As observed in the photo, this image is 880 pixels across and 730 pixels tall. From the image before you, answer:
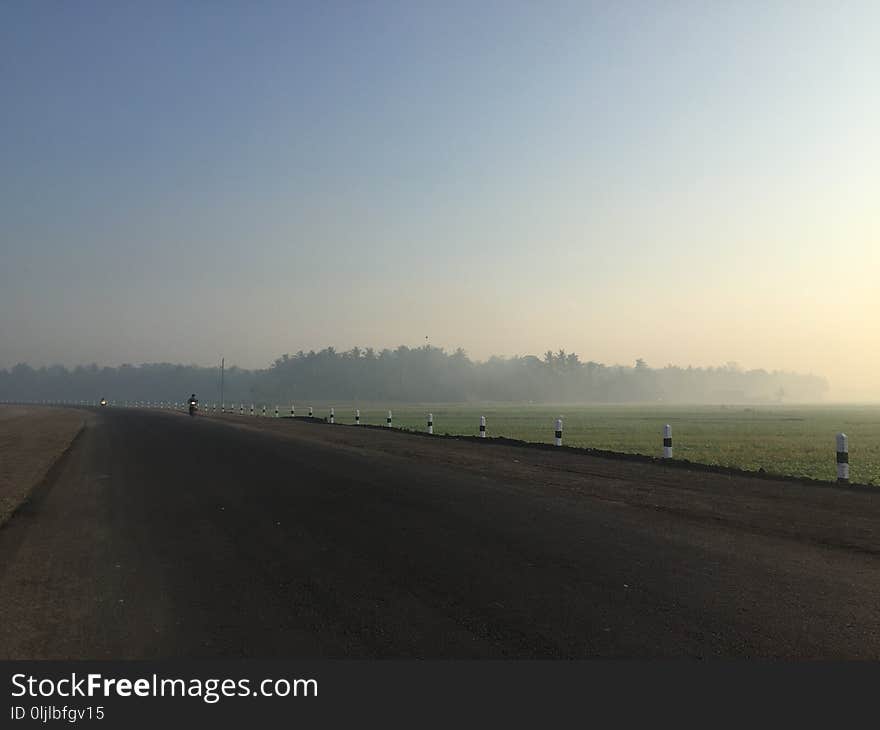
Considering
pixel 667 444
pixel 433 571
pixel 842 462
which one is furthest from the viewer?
pixel 667 444

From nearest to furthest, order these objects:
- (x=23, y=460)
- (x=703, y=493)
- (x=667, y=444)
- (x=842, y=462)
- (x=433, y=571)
A: (x=433, y=571) < (x=703, y=493) < (x=842, y=462) < (x=23, y=460) < (x=667, y=444)

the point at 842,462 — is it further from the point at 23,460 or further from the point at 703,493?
the point at 23,460

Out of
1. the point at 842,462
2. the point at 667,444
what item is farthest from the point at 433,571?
the point at 667,444

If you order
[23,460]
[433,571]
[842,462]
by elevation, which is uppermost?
[842,462]

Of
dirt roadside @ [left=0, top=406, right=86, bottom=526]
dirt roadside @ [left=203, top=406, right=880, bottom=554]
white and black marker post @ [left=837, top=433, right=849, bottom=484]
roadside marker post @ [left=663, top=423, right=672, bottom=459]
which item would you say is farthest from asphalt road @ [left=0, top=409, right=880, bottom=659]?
roadside marker post @ [left=663, top=423, right=672, bottom=459]

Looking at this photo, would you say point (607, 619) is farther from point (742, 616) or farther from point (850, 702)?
point (850, 702)

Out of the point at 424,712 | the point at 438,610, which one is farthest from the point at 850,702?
the point at 438,610

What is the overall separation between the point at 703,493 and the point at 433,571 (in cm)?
799

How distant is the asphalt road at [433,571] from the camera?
16.0 ft

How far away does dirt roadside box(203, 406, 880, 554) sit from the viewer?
31.4 ft

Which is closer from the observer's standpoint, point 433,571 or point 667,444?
point 433,571

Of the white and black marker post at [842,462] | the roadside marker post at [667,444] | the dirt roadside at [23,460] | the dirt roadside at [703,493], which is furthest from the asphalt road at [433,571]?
the roadside marker post at [667,444]

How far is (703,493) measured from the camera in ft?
42.7

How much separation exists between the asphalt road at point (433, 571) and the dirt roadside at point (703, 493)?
87 mm
